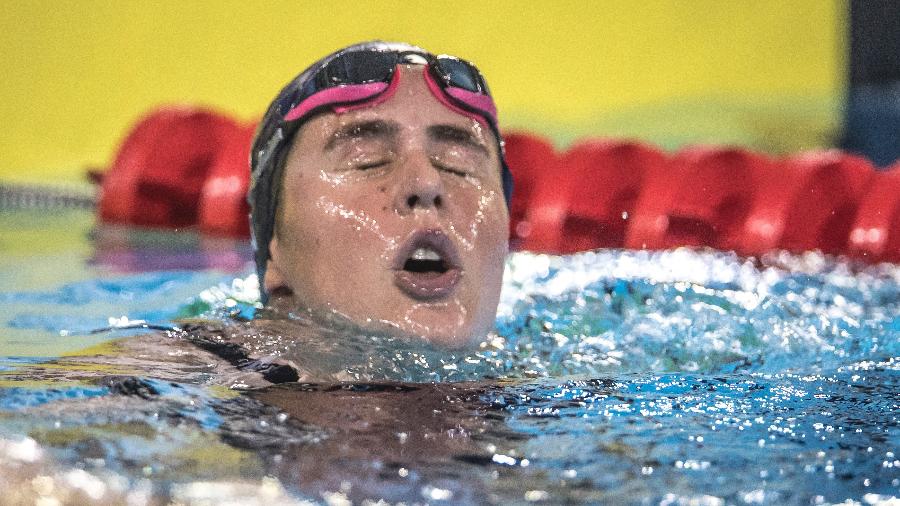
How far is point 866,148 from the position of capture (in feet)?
19.5

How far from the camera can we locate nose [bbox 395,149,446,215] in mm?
1872

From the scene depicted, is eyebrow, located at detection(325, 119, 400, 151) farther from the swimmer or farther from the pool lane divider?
the pool lane divider

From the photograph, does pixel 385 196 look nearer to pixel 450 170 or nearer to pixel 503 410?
pixel 450 170

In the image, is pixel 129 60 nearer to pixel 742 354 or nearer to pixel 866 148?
pixel 866 148

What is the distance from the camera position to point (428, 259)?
1904 mm

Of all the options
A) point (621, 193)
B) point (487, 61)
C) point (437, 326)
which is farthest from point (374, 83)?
point (487, 61)

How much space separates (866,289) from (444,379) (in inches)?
67.0

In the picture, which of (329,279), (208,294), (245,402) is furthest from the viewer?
(208,294)

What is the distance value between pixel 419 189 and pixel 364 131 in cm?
18

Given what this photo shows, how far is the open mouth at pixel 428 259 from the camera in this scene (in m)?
1.85

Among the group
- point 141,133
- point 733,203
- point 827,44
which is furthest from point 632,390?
point 827,44

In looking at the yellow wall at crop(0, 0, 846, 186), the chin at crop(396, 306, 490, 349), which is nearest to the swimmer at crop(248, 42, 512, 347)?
the chin at crop(396, 306, 490, 349)

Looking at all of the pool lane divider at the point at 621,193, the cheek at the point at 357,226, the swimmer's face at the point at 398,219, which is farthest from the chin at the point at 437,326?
the pool lane divider at the point at 621,193

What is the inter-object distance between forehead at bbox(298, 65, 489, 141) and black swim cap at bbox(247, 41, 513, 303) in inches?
2.3
